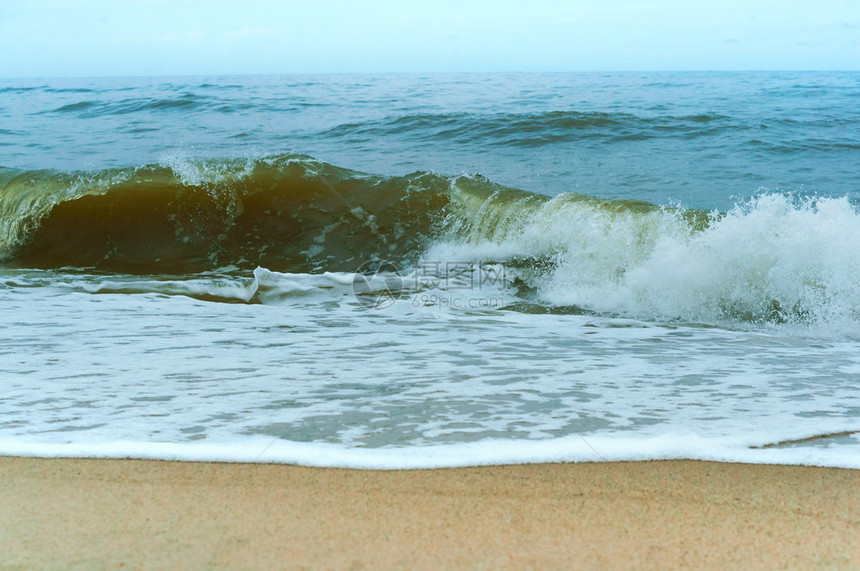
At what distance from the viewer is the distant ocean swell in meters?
4.56

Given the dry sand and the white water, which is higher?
the dry sand

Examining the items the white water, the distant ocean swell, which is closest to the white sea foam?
the distant ocean swell

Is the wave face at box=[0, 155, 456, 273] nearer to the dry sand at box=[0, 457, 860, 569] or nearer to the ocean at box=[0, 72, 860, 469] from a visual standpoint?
the ocean at box=[0, 72, 860, 469]

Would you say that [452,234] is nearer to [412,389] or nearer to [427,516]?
[412,389]

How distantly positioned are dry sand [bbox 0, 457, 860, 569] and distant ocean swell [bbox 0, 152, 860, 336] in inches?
115

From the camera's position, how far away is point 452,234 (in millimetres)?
7180

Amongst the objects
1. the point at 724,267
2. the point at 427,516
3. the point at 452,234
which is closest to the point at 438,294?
the point at 452,234

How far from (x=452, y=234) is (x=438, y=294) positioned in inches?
75.1

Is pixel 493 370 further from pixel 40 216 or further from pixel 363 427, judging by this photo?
pixel 40 216

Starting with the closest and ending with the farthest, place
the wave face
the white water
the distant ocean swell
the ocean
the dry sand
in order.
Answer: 1. the dry sand
2. the white water
3. the ocean
4. the distant ocean swell
5. the wave face

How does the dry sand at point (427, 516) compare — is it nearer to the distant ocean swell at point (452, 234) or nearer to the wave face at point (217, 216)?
the distant ocean swell at point (452, 234)

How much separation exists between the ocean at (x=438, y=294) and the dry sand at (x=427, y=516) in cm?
10

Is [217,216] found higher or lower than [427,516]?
higher

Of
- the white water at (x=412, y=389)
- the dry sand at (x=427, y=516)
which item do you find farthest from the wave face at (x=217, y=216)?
the dry sand at (x=427, y=516)
